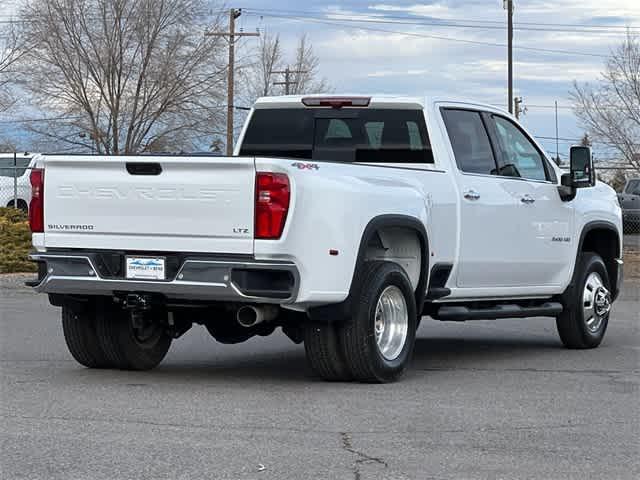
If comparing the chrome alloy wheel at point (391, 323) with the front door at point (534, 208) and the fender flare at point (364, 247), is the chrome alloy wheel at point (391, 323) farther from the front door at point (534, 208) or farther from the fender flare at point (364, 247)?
the front door at point (534, 208)

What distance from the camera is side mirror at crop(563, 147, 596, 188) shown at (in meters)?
11.6

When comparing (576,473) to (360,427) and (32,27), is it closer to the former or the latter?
(360,427)

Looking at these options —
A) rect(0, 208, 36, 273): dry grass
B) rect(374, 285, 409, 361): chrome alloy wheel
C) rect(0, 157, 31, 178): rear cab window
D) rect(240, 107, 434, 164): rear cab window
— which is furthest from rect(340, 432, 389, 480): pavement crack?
rect(0, 157, 31, 178): rear cab window

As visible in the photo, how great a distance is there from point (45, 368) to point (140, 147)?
29961 millimetres

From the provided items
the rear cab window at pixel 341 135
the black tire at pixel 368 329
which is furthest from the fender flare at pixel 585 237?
the black tire at pixel 368 329

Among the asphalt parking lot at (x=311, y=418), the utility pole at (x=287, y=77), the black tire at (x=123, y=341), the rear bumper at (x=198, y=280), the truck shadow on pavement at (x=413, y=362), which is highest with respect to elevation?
the utility pole at (x=287, y=77)

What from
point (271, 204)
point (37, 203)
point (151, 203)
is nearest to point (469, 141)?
point (271, 204)

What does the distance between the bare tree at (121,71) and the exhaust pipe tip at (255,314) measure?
2899cm

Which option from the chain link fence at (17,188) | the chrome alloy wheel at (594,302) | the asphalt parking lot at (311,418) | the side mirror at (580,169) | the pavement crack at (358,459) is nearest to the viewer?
the pavement crack at (358,459)

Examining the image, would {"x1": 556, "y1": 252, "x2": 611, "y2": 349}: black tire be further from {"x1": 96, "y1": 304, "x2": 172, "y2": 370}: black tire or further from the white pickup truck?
{"x1": 96, "y1": 304, "x2": 172, "y2": 370}: black tire

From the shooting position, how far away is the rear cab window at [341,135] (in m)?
10.6

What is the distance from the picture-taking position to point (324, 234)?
28.6 ft

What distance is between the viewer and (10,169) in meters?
33.6

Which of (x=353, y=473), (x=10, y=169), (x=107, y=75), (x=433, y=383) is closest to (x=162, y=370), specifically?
(x=433, y=383)
